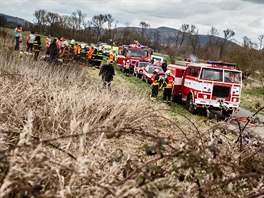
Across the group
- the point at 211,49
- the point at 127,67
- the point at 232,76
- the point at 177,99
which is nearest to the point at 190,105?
the point at 177,99

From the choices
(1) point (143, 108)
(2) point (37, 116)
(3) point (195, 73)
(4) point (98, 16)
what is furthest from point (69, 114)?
(4) point (98, 16)

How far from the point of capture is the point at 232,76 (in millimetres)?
13844

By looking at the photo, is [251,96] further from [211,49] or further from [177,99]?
[211,49]

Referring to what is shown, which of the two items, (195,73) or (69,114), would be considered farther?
(195,73)

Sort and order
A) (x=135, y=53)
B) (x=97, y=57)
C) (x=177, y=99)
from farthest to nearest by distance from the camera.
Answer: (x=135, y=53), (x=97, y=57), (x=177, y=99)

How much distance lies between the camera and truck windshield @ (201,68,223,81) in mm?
13577

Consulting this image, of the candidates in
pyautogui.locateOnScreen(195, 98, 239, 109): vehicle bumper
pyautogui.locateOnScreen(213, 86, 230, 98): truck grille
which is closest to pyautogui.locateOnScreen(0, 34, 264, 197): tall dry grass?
pyautogui.locateOnScreen(195, 98, 239, 109): vehicle bumper

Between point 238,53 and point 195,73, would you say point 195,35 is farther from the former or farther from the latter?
point 195,73

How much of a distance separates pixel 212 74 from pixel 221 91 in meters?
0.79

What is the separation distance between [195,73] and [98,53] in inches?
507

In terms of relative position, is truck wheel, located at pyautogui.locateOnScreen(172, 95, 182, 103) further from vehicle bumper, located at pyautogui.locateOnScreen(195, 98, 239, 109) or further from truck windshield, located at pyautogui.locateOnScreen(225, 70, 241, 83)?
truck windshield, located at pyautogui.locateOnScreen(225, 70, 241, 83)

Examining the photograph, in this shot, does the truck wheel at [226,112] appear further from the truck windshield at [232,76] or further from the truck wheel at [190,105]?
the truck wheel at [190,105]

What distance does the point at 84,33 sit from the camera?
3243 inches

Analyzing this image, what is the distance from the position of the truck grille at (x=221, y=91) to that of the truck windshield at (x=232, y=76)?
1.37 feet
